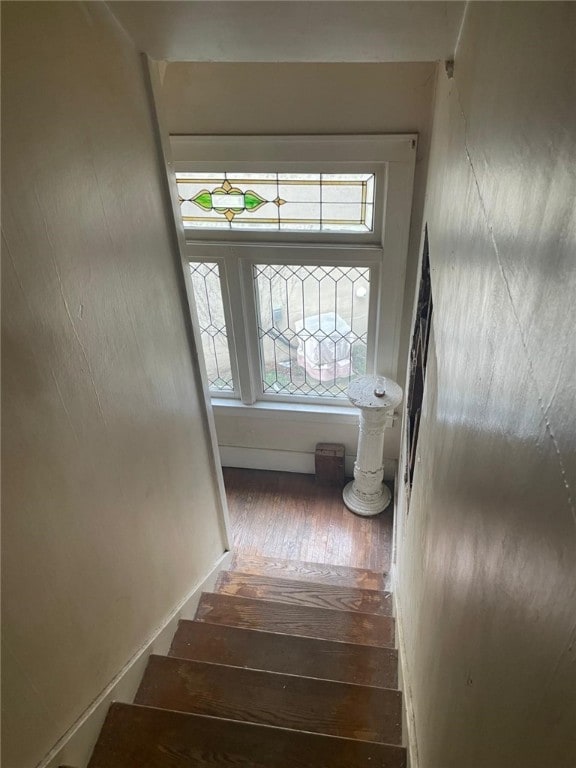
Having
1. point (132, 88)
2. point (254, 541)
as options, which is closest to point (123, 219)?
point (132, 88)

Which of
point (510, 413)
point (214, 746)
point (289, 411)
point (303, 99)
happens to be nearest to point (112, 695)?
point (214, 746)

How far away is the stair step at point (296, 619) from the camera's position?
7.89ft

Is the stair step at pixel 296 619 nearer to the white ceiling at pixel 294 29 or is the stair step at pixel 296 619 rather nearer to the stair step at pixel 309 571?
the stair step at pixel 309 571

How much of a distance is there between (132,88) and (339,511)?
2.85 m

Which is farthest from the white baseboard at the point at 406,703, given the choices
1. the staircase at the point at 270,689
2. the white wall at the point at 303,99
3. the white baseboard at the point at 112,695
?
the white wall at the point at 303,99

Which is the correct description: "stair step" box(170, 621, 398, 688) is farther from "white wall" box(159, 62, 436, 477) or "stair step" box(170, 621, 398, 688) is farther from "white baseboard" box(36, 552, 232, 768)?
"white wall" box(159, 62, 436, 477)

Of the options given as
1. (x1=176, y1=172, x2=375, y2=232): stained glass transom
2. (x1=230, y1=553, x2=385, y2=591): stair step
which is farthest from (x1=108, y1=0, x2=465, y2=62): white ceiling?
(x1=230, y1=553, x2=385, y2=591): stair step

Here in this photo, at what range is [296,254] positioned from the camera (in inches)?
119

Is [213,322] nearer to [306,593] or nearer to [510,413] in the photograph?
[306,593]

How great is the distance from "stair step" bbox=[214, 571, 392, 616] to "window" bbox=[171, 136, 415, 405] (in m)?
1.27

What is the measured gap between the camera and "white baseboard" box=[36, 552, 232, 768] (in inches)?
56.6

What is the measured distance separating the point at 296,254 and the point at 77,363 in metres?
1.91

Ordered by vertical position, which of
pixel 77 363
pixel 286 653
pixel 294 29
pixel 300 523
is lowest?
pixel 300 523

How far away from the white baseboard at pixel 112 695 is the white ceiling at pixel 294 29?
1.97 m
